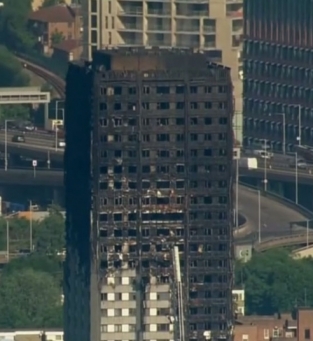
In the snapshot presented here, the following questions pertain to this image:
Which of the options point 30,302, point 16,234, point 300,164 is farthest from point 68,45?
point 30,302

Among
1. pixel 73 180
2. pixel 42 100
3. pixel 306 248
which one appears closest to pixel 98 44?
pixel 42 100

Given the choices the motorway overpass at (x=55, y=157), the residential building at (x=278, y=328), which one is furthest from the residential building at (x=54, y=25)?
the residential building at (x=278, y=328)

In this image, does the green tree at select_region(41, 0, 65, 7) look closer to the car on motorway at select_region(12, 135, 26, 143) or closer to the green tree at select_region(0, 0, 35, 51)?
the green tree at select_region(0, 0, 35, 51)

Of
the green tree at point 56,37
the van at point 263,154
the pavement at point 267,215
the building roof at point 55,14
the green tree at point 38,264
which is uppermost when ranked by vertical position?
the building roof at point 55,14

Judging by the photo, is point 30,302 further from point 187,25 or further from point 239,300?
point 187,25

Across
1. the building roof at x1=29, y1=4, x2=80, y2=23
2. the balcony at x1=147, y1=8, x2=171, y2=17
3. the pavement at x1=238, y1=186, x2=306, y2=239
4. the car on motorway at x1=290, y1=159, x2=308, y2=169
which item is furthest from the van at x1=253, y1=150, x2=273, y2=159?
the building roof at x1=29, y1=4, x2=80, y2=23

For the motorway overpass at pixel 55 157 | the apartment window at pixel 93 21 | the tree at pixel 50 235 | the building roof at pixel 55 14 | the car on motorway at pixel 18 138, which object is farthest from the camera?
the building roof at pixel 55 14

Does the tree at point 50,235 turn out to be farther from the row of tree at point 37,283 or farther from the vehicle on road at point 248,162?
the vehicle on road at point 248,162
